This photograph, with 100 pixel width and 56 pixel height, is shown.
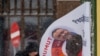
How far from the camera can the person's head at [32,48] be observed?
6.48m

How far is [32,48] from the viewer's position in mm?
6523

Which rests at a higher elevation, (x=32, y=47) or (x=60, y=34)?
(x=60, y=34)

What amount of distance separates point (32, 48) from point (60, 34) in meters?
0.58

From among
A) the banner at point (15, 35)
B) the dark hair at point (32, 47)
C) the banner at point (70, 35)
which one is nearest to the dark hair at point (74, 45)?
the banner at point (70, 35)

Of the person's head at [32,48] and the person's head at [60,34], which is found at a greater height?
the person's head at [60,34]

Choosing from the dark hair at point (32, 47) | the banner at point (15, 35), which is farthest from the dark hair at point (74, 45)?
the banner at point (15, 35)

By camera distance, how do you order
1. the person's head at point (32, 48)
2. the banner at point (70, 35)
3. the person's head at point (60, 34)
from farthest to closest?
the person's head at point (32, 48) → the person's head at point (60, 34) → the banner at point (70, 35)

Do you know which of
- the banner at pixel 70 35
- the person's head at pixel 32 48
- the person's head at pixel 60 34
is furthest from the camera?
the person's head at pixel 32 48

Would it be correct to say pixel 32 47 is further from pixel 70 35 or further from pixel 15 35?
pixel 70 35

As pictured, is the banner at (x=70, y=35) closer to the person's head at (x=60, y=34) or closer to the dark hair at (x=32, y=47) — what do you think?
the person's head at (x=60, y=34)

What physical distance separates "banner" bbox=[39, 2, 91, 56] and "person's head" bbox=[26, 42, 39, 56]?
0.46 ft

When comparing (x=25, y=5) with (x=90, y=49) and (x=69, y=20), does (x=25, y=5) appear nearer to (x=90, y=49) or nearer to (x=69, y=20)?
(x=69, y=20)

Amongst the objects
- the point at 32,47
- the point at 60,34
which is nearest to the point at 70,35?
the point at 60,34

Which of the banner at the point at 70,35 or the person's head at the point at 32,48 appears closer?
the banner at the point at 70,35
